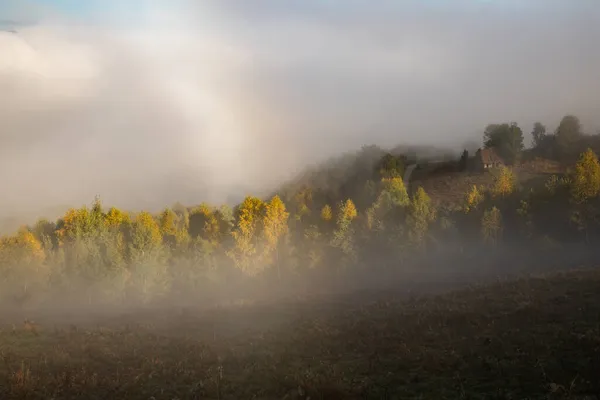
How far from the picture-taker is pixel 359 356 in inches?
767

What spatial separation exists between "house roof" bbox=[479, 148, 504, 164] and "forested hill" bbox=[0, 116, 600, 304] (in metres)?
82.8

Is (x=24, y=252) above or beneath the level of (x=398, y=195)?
beneath

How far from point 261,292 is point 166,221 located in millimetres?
34147

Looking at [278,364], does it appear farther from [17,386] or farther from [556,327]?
[556,327]

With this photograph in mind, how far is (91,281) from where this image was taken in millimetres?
64500

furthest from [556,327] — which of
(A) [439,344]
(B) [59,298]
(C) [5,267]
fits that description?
(C) [5,267]

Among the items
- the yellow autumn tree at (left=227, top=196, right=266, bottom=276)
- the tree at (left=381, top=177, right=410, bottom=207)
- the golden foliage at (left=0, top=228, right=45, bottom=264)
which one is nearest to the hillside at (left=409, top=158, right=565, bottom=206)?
the tree at (left=381, top=177, right=410, bottom=207)

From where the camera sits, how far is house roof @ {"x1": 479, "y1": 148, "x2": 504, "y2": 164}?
165m

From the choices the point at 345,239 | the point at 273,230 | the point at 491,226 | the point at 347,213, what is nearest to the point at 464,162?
the point at 491,226

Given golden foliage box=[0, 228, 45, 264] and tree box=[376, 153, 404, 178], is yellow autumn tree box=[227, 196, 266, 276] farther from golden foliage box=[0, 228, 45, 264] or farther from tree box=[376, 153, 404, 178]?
tree box=[376, 153, 404, 178]

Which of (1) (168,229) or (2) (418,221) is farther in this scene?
(1) (168,229)

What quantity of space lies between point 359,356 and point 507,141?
571 ft

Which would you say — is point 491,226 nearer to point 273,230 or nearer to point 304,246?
point 304,246

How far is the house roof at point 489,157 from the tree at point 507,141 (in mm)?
2635
